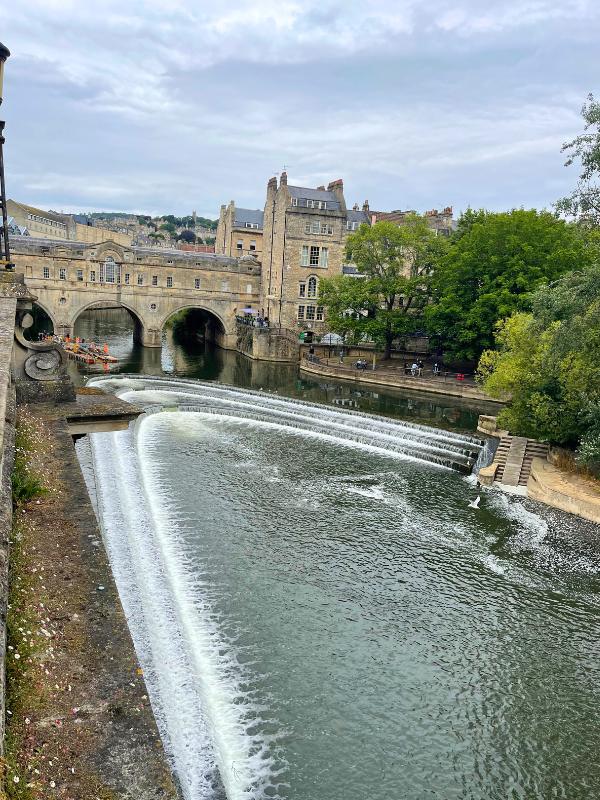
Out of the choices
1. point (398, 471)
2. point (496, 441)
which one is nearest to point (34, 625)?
point (398, 471)

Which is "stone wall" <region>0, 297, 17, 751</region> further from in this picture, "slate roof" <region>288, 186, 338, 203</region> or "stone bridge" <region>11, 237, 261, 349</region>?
"slate roof" <region>288, 186, 338, 203</region>

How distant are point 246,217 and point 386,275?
132 feet

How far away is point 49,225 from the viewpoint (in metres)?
115

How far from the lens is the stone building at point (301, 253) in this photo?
211 ft

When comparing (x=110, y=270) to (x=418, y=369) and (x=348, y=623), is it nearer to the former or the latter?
(x=418, y=369)

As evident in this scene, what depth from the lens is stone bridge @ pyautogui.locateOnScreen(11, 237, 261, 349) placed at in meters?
58.1

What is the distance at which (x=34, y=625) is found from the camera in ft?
27.4

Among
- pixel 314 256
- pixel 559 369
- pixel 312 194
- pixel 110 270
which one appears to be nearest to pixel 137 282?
pixel 110 270

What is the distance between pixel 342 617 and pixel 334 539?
405 centimetres

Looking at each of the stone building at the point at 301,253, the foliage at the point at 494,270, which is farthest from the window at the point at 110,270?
the foliage at the point at 494,270

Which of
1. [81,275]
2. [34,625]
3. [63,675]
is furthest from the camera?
[81,275]

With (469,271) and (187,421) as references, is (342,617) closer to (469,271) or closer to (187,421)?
(187,421)

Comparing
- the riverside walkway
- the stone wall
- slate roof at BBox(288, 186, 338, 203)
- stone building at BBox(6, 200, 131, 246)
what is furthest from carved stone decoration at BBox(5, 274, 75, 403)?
stone building at BBox(6, 200, 131, 246)

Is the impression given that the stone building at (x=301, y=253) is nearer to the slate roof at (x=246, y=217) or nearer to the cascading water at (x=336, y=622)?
the slate roof at (x=246, y=217)
